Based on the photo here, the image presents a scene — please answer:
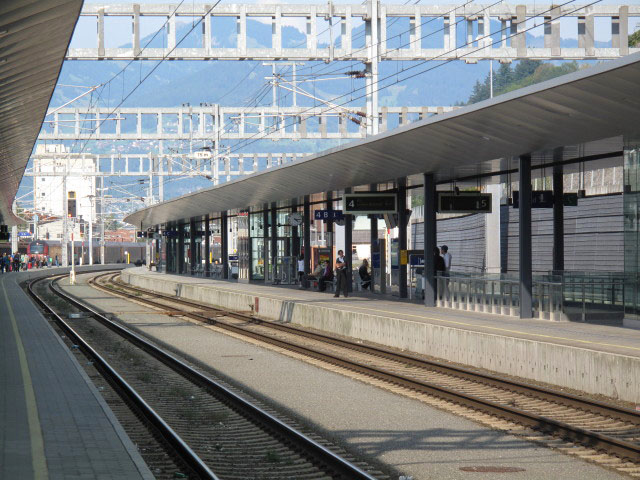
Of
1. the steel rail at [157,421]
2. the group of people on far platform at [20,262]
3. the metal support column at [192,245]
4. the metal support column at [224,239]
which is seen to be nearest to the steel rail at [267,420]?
the steel rail at [157,421]

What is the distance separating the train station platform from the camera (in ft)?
41.3

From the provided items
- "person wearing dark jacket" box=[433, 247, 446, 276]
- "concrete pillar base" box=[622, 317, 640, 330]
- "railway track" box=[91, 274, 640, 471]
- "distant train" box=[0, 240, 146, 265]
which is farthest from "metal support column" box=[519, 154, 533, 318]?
"distant train" box=[0, 240, 146, 265]

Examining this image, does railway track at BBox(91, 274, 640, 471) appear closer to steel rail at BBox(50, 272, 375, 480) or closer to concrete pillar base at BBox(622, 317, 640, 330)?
steel rail at BBox(50, 272, 375, 480)

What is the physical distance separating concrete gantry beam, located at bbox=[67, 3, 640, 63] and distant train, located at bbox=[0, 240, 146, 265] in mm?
64773

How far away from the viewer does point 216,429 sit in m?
10.8

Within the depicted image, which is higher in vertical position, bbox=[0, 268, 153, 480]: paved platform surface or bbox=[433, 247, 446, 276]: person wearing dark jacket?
bbox=[433, 247, 446, 276]: person wearing dark jacket

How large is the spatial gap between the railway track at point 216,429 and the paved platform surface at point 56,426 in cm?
58

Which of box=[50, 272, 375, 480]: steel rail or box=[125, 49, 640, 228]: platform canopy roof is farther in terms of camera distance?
box=[125, 49, 640, 228]: platform canopy roof

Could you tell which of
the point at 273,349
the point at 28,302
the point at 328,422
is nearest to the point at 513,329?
the point at 273,349

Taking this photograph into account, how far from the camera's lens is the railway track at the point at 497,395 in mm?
9674

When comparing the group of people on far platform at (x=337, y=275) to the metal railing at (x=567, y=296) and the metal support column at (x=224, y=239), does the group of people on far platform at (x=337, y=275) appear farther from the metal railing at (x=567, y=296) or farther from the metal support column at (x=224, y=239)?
the metal support column at (x=224, y=239)

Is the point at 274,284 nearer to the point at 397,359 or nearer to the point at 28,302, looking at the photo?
the point at 28,302

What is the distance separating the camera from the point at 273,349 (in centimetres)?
1983

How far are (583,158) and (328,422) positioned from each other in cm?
1038
